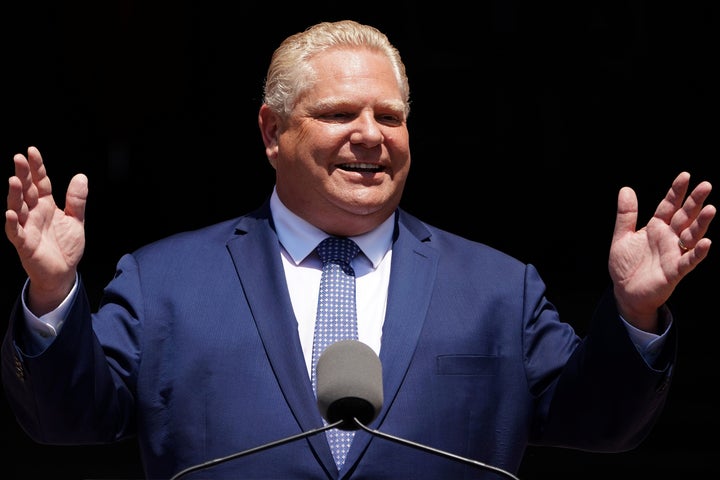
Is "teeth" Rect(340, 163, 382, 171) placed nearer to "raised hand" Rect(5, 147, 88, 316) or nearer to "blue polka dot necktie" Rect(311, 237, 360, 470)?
"blue polka dot necktie" Rect(311, 237, 360, 470)

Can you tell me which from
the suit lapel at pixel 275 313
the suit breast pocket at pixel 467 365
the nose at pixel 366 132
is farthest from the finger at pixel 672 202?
the suit lapel at pixel 275 313

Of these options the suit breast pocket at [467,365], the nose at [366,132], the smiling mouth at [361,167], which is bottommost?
the suit breast pocket at [467,365]

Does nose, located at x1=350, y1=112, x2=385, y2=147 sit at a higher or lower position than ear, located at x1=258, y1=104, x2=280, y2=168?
higher

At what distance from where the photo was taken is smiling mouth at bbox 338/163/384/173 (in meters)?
2.69

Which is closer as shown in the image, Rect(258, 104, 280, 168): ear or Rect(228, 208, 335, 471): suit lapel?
Rect(228, 208, 335, 471): suit lapel

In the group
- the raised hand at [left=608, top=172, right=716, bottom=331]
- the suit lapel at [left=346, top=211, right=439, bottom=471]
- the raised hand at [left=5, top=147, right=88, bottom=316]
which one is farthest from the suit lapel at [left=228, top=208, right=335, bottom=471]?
the raised hand at [left=608, top=172, right=716, bottom=331]

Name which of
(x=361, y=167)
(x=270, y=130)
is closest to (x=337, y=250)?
(x=361, y=167)

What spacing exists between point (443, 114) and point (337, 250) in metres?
4.70

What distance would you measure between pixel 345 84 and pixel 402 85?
0.14 metres

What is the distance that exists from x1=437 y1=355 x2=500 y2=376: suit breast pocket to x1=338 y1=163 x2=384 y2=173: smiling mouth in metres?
0.38

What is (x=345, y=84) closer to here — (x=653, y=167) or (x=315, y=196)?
(x=315, y=196)

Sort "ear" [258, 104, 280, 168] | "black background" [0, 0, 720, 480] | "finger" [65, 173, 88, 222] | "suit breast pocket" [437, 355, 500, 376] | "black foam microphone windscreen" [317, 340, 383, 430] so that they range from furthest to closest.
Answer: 1. "black background" [0, 0, 720, 480]
2. "ear" [258, 104, 280, 168]
3. "suit breast pocket" [437, 355, 500, 376]
4. "finger" [65, 173, 88, 222]
5. "black foam microphone windscreen" [317, 340, 383, 430]

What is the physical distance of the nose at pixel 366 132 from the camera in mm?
2650

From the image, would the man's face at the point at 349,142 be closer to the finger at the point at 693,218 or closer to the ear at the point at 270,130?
the ear at the point at 270,130
